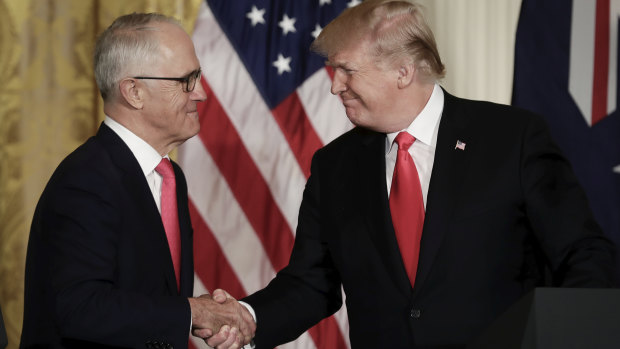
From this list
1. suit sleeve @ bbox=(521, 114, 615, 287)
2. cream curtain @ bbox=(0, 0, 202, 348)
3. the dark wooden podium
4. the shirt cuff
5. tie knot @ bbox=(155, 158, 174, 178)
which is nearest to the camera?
the dark wooden podium

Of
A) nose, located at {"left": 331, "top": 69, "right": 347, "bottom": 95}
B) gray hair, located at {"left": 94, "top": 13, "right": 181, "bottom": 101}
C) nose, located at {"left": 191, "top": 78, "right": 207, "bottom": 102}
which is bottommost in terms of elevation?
nose, located at {"left": 331, "top": 69, "right": 347, "bottom": 95}

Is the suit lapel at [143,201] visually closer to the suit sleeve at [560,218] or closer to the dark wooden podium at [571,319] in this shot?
the suit sleeve at [560,218]

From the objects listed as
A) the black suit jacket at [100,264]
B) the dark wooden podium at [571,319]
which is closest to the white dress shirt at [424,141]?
the black suit jacket at [100,264]

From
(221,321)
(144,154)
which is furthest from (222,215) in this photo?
(144,154)

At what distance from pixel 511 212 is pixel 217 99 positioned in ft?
5.57

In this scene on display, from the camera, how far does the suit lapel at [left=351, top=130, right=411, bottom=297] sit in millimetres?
2334

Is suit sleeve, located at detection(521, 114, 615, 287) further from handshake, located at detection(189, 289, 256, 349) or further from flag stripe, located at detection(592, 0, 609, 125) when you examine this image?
flag stripe, located at detection(592, 0, 609, 125)

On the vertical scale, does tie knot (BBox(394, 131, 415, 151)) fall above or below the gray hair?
below

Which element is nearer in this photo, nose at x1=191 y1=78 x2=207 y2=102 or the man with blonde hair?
the man with blonde hair

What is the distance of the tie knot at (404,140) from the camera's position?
244 cm

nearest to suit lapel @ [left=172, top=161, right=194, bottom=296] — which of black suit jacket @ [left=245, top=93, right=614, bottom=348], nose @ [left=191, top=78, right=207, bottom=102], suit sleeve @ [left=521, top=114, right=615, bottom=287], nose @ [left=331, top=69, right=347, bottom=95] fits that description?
nose @ [left=191, top=78, right=207, bottom=102]

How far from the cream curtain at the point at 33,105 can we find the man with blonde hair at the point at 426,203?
1.35 m

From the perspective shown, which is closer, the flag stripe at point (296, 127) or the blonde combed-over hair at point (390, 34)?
the blonde combed-over hair at point (390, 34)

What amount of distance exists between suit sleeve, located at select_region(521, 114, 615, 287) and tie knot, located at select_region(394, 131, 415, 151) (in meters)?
0.32
